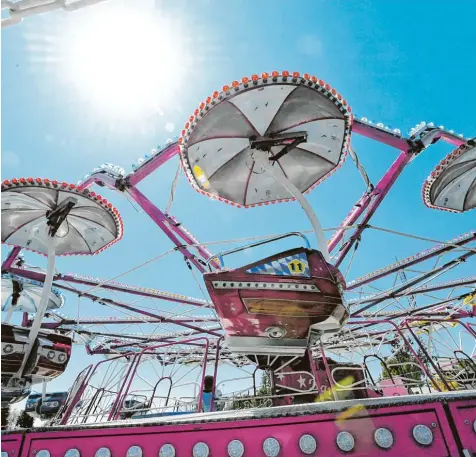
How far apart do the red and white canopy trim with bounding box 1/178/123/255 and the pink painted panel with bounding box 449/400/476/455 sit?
7095mm

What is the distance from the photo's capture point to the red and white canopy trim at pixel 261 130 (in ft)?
19.5

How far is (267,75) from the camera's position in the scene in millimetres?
5719

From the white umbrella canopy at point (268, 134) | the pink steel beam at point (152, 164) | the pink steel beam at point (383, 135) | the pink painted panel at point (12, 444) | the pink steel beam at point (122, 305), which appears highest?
the pink steel beam at point (383, 135)

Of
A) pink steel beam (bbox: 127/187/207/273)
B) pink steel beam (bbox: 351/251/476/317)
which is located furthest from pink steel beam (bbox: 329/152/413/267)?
pink steel beam (bbox: 127/187/207/273)

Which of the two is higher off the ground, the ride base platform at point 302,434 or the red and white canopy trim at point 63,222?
the red and white canopy trim at point 63,222

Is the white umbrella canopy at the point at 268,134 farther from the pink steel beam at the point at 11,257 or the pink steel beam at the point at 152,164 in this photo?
the pink steel beam at the point at 11,257

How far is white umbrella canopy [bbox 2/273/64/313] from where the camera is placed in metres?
12.7

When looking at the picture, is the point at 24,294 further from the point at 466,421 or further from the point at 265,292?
the point at 466,421

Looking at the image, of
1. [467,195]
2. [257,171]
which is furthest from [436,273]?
[257,171]

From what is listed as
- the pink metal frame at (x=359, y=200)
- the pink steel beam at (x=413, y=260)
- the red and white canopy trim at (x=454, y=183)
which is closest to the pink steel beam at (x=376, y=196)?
the pink metal frame at (x=359, y=200)

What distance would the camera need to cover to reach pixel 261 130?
6656mm

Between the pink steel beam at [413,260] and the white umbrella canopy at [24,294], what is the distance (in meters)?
11.3

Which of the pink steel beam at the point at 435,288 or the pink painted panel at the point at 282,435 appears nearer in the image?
the pink painted panel at the point at 282,435

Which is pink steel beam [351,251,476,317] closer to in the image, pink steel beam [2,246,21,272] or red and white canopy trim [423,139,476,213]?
red and white canopy trim [423,139,476,213]
